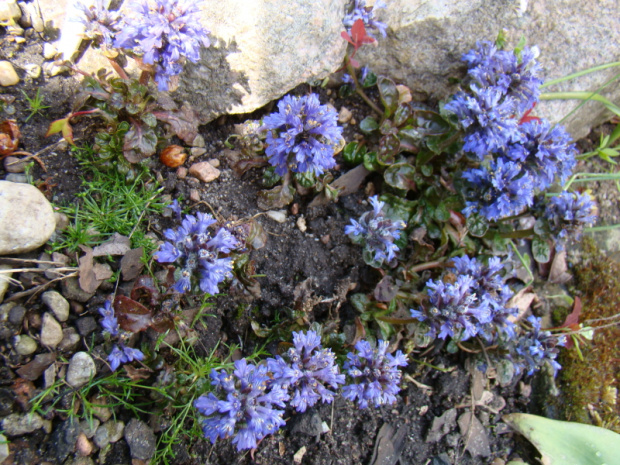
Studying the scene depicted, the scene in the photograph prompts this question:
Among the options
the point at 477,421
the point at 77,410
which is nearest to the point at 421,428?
the point at 477,421

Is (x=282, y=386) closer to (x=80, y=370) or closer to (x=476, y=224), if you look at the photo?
(x=80, y=370)

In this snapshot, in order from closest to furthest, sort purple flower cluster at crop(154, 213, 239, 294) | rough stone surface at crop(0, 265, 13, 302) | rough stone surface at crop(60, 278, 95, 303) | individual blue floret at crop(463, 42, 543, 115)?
purple flower cluster at crop(154, 213, 239, 294) → rough stone surface at crop(0, 265, 13, 302) → rough stone surface at crop(60, 278, 95, 303) → individual blue floret at crop(463, 42, 543, 115)

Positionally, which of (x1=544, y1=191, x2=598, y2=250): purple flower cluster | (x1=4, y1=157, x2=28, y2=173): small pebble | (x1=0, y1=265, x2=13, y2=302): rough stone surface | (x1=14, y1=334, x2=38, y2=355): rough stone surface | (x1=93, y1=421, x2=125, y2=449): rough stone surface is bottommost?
(x1=93, y1=421, x2=125, y2=449): rough stone surface

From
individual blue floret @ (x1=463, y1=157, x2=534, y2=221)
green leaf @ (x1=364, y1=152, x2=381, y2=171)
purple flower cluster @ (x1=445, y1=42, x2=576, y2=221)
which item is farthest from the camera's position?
green leaf @ (x1=364, y1=152, x2=381, y2=171)

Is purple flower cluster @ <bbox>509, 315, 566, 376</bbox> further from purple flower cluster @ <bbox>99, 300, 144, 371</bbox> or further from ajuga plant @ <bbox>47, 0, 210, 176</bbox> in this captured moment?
ajuga plant @ <bbox>47, 0, 210, 176</bbox>

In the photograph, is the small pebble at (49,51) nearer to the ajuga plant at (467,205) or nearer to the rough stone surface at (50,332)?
the rough stone surface at (50,332)

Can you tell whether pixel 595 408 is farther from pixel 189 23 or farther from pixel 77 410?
pixel 189 23

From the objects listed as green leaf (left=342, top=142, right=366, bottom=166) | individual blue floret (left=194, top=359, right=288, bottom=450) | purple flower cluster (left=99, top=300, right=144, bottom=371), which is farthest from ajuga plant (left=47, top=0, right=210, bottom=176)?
Result: individual blue floret (left=194, top=359, right=288, bottom=450)

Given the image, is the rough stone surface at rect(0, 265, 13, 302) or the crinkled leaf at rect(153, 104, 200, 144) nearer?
the rough stone surface at rect(0, 265, 13, 302)
